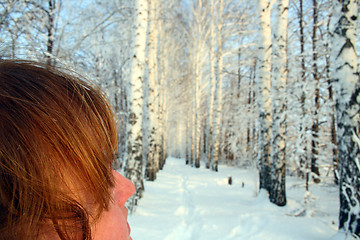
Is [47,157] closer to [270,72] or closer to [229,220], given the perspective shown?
[229,220]

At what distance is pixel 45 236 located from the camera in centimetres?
43

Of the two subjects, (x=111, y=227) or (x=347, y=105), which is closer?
(x=111, y=227)

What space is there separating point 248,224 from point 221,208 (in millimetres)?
1135

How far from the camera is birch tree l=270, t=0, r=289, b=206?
16.6ft

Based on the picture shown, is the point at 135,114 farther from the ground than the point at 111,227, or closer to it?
farther from the ground

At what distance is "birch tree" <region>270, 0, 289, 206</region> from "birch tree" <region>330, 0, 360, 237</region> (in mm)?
1886

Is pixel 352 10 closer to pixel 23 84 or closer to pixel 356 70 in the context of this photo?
pixel 356 70

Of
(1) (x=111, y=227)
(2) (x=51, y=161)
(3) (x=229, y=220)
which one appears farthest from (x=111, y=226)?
(3) (x=229, y=220)

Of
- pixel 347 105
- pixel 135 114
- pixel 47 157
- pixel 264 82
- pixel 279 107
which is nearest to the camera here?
pixel 47 157

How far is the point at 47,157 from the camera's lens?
442 millimetres

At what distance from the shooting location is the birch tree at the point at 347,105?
9.43 feet

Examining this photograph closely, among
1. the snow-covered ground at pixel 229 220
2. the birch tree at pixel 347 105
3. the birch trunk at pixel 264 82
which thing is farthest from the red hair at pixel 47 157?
the birch trunk at pixel 264 82

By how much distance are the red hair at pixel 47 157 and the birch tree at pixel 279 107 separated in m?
5.21

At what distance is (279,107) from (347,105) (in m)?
2.14
